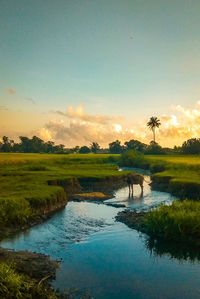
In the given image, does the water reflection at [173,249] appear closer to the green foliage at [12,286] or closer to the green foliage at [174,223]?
the green foliage at [174,223]

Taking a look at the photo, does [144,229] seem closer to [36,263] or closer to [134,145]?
[36,263]

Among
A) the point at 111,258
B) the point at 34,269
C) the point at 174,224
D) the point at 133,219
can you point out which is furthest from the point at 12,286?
the point at 133,219

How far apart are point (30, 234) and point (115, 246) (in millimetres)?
6909

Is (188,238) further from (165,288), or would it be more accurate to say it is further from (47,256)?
(47,256)

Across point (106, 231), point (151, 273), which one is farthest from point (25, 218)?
point (151, 273)

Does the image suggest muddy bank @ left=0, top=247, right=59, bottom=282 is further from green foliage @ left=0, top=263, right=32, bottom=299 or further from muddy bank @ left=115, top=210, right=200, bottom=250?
muddy bank @ left=115, top=210, right=200, bottom=250

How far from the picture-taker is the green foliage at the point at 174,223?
2156 cm

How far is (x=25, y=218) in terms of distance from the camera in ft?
82.3

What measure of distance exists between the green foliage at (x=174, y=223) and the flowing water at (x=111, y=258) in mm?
1076

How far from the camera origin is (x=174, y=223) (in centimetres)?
2203

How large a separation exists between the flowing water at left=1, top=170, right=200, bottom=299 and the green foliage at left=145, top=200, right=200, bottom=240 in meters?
1.08

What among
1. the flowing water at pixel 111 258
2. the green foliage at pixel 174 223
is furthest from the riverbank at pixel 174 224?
the flowing water at pixel 111 258

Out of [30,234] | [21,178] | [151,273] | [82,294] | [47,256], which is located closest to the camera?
[82,294]

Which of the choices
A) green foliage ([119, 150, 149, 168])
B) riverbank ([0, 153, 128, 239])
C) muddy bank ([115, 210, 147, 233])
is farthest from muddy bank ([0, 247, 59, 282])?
green foliage ([119, 150, 149, 168])
